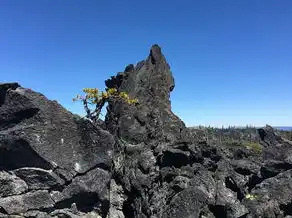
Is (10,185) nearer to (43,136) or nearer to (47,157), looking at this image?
(47,157)

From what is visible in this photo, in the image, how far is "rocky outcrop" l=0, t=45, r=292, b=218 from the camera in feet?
63.8

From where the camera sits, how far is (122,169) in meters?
25.6

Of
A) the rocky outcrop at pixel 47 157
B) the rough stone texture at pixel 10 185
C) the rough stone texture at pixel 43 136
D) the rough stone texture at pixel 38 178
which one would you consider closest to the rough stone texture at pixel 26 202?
the rocky outcrop at pixel 47 157

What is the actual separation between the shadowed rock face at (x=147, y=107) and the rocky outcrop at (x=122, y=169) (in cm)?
11

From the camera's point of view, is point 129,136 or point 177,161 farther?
point 129,136

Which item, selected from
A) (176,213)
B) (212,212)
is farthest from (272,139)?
(176,213)

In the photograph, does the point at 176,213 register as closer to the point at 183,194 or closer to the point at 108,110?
the point at 183,194

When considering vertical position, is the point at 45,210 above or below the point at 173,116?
below

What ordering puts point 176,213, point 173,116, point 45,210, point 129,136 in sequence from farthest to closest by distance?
point 173,116 → point 129,136 → point 176,213 → point 45,210

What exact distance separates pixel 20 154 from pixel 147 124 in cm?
1792

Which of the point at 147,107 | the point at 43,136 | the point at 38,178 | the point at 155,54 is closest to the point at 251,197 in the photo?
the point at 147,107

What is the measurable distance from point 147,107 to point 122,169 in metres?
15.1

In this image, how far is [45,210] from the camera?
63.8 feet

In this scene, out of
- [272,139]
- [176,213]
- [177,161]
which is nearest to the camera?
[176,213]
